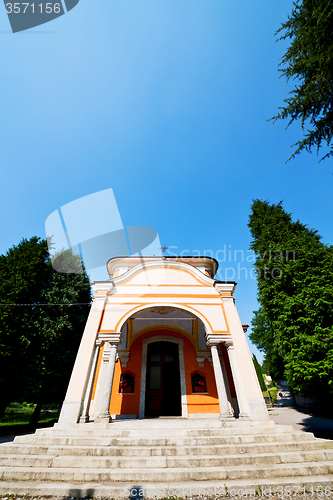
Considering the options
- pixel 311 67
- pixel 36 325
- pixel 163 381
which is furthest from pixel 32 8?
pixel 163 381

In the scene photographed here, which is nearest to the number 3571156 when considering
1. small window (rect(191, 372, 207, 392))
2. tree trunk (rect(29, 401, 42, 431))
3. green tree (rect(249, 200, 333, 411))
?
green tree (rect(249, 200, 333, 411))

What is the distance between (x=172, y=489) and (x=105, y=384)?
4222 millimetres

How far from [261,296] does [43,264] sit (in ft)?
40.5

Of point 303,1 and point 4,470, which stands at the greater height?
point 303,1

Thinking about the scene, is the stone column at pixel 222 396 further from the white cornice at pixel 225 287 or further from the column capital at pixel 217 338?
the white cornice at pixel 225 287

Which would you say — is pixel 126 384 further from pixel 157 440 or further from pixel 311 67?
pixel 311 67

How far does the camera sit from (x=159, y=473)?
3885 millimetres

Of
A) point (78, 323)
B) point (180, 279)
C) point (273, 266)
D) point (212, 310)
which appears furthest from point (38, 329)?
point (273, 266)

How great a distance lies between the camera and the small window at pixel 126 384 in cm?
971

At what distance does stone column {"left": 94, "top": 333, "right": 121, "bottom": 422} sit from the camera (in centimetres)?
643

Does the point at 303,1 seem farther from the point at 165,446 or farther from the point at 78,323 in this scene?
the point at 78,323

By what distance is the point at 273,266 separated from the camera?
9.22 metres

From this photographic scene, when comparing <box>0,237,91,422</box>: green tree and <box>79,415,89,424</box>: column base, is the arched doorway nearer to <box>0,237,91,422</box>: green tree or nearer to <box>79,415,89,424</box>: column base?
<box>79,415,89,424</box>: column base

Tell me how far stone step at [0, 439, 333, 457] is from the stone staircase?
0.6 inches
